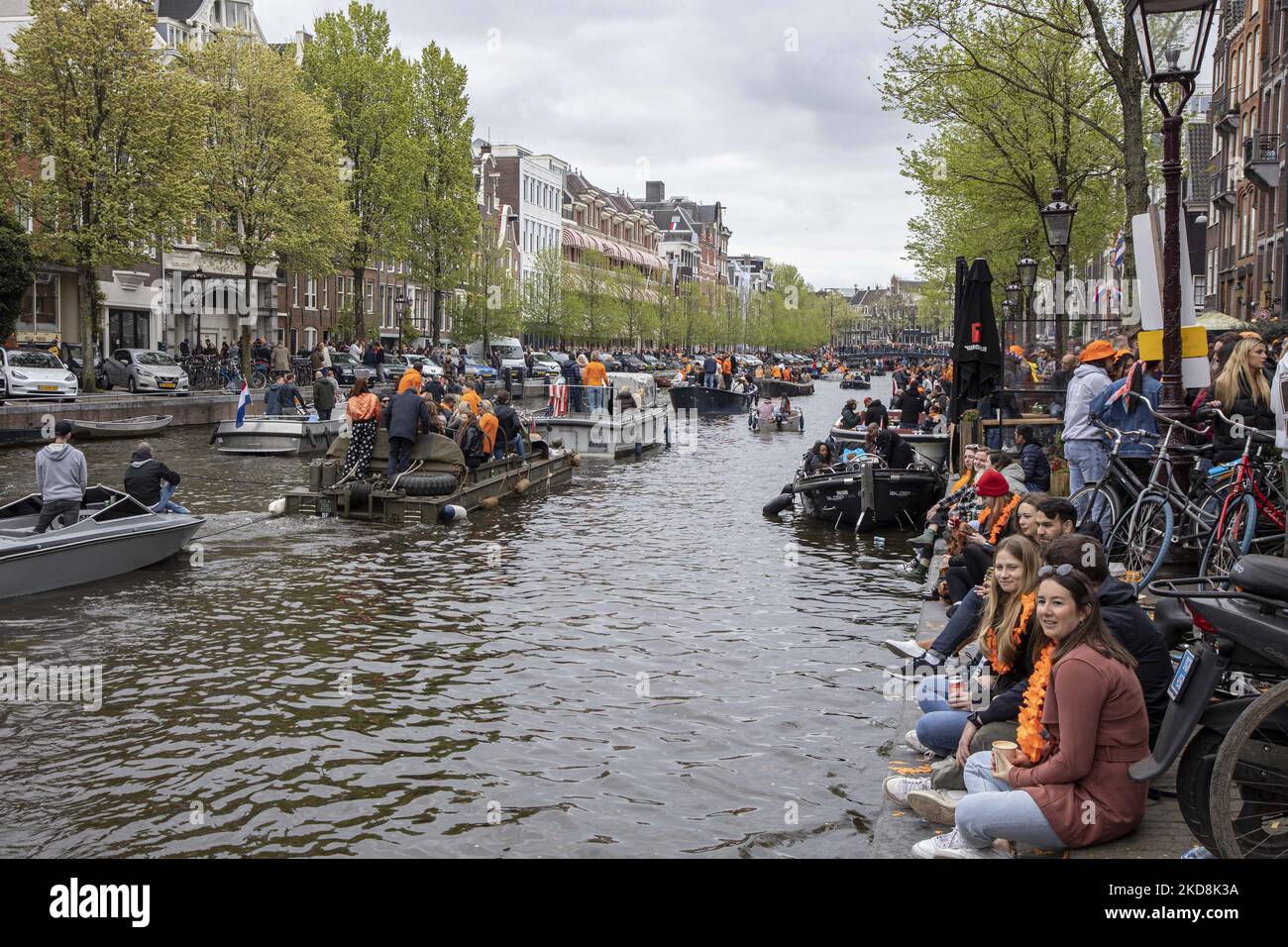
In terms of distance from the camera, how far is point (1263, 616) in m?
4.87

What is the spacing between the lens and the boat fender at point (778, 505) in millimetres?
21719

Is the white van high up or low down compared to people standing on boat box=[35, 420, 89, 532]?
up

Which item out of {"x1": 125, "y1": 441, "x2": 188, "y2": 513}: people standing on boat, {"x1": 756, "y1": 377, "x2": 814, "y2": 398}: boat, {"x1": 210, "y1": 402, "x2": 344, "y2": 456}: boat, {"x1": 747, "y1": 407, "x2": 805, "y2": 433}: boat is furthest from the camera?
{"x1": 756, "y1": 377, "x2": 814, "y2": 398}: boat

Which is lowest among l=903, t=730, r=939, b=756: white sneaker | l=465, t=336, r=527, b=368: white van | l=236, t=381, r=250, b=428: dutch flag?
l=903, t=730, r=939, b=756: white sneaker

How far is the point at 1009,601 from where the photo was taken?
691cm

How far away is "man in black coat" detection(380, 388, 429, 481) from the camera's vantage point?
19.6 metres

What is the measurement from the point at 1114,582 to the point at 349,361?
46.8 metres

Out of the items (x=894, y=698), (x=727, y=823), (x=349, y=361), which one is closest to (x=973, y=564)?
(x=894, y=698)

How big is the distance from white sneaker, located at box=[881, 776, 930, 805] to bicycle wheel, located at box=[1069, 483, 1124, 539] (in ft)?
16.5

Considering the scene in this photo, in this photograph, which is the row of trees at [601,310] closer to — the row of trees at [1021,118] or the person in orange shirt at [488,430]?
the row of trees at [1021,118]

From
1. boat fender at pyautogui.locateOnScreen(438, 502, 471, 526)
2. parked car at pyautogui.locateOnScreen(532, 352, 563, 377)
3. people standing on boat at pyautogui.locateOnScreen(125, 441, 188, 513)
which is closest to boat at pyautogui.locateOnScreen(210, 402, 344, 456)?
boat fender at pyautogui.locateOnScreen(438, 502, 471, 526)

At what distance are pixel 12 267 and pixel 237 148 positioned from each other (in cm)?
1280

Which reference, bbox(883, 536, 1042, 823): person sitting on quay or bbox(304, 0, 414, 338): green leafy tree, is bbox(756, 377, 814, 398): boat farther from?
bbox(883, 536, 1042, 823): person sitting on quay

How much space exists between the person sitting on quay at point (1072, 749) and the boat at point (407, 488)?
48.4ft
